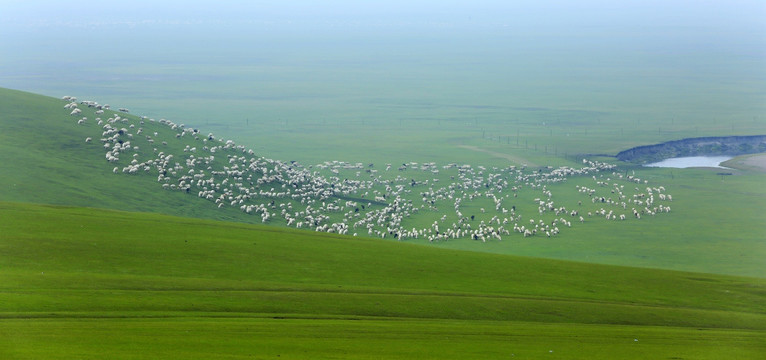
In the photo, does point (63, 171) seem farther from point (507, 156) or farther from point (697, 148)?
point (697, 148)

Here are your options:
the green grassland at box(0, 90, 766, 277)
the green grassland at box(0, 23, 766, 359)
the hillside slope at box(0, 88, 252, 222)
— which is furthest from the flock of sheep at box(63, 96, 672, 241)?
the green grassland at box(0, 23, 766, 359)

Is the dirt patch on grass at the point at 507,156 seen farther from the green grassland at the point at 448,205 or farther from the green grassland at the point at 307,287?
the green grassland at the point at 307,287

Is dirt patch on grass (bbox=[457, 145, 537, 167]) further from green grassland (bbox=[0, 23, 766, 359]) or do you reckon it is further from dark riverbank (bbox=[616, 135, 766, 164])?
green grassland (bbox=[0, 23, 766, 359])

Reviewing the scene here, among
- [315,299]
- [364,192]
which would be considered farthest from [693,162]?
[315,299]

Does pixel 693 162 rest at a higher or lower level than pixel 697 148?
lower

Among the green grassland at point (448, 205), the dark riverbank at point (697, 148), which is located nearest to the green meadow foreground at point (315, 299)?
the green grassland at point (448, 205)

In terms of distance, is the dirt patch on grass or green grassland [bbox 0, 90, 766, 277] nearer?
green grassland [bbox 0, 90, 766, 277]
